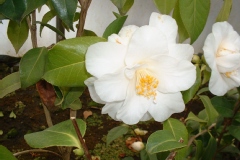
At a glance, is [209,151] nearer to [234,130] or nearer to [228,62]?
[234,130]

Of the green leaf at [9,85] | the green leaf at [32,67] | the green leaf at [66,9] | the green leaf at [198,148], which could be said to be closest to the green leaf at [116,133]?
the green leaf at [198,148]

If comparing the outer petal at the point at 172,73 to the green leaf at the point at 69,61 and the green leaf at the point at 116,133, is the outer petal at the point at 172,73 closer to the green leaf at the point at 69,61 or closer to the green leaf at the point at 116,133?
the green leaf at the point at 69,61

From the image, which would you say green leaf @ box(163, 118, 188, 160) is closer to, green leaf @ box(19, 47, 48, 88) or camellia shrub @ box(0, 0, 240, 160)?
camellia shrub @ box(0, 0, 240, 160)

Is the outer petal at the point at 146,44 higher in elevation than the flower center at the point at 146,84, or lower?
higher

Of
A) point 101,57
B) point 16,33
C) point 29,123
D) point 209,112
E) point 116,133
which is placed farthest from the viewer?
point 29,123

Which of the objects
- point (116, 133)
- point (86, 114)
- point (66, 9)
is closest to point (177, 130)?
point (66, 9)

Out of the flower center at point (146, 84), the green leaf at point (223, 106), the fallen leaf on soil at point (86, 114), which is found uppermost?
the flower center at point (146, 84)

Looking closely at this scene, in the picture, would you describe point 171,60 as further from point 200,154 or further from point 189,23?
point 200,154
